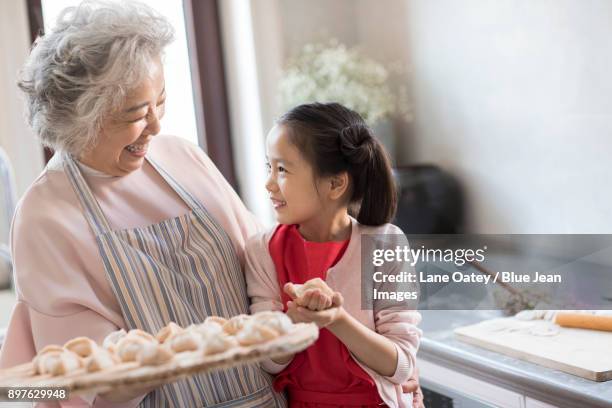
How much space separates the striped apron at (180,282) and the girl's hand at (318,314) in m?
0.28

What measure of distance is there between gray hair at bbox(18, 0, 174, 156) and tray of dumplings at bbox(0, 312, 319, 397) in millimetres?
458

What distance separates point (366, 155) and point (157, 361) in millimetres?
624

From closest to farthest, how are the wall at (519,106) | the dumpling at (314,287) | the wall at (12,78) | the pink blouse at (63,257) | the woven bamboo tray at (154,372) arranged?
the woven bamboo tray at (154,372)
the dumpling at (314,287)
the pink blouse at (63,257)
the wall at (519,106)
the wall at (12,78)

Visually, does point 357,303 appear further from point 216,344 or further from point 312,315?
point 216,344

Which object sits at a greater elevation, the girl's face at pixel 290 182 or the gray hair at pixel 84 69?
the gray hair at pixel 84 69

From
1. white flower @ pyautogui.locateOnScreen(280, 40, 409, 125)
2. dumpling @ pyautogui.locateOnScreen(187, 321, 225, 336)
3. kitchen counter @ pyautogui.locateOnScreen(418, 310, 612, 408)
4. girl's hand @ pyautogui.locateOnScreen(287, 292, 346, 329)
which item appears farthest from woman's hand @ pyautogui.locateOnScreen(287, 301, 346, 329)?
white flower @ pyautogui.locateOnScreen(280, 40, 409, 125)

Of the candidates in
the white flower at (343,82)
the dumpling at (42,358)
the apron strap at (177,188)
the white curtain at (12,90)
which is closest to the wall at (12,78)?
the white curtain at (12,90)

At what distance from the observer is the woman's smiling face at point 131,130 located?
4.63ft

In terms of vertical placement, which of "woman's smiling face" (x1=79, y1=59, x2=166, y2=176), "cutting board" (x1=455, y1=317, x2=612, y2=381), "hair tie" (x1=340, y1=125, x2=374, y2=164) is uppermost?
"woman's smiling face" (x1=79, y1=59, x2=166, y2=176)

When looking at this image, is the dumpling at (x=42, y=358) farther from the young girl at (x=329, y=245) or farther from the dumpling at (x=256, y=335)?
the young girl at (x=329, y=245)

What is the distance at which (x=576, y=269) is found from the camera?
213 centimetres

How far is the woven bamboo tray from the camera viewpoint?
0.97 meters

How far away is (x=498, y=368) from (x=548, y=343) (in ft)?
0.46

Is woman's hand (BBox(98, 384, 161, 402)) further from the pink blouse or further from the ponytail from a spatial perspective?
the ponytail
